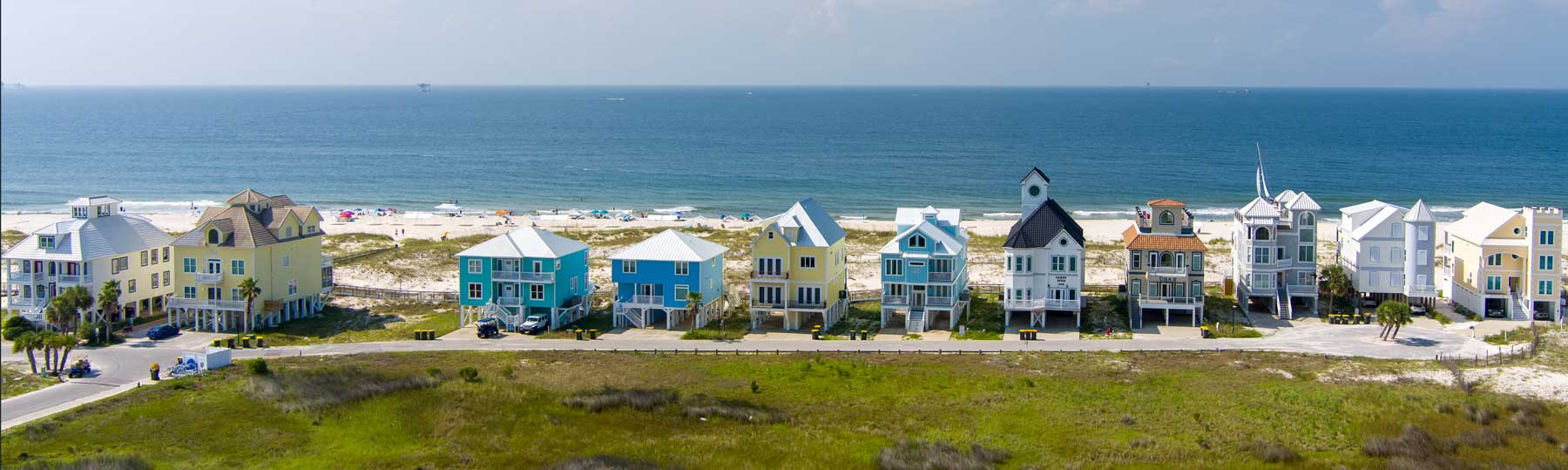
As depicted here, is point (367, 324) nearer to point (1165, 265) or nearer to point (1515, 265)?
point (1165, 265)

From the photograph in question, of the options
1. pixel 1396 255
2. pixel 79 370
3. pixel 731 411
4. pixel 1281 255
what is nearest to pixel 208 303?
pixel 79 370

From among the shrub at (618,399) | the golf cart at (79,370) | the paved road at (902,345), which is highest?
the paved road at (902,345)

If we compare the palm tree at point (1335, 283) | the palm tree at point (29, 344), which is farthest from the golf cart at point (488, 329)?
the palm tree at point (1335, 283)

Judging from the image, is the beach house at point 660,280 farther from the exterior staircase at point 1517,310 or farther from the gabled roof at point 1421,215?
the exterior staircase at point 1517,310

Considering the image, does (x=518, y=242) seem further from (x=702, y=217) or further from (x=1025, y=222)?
(x=702, y=217)

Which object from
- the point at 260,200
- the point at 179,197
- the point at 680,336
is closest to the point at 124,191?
the point at 179,197
